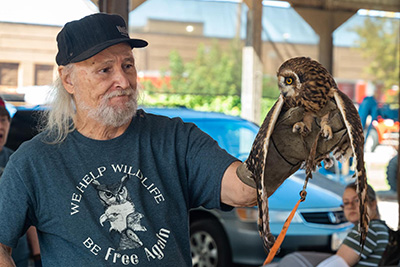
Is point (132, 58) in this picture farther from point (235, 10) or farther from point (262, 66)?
point (235, 10)

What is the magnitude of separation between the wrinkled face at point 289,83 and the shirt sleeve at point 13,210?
0.89 metres

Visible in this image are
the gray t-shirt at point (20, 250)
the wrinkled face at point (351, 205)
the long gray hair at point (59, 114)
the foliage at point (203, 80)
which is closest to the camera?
the long gray hair at point (59, 114)

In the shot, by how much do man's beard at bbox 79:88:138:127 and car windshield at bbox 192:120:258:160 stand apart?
3406mm

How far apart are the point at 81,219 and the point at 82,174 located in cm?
14

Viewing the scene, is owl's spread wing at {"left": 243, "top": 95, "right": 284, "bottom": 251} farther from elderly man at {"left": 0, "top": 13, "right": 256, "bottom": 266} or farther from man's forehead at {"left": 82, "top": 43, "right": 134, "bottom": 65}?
man's forehead at {"left": 82, "top": 43, "right": 134, "bottom": 65}

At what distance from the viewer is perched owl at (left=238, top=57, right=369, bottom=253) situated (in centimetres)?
134

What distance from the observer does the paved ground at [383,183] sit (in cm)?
590

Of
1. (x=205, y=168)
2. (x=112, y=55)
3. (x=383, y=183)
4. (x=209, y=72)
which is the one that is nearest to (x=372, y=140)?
(x=383, y=183)

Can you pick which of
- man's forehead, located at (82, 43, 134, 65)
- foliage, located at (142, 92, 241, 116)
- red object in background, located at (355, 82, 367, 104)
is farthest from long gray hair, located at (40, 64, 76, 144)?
red object in background, located at (355, 82, 367, 104)

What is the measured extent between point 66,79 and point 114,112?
0.28 meters

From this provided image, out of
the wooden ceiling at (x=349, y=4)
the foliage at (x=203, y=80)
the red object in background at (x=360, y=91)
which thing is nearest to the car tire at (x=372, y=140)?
the red object in background at (x=360, y=91)

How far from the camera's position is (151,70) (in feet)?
26.6

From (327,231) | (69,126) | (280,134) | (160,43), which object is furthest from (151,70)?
(280,134)

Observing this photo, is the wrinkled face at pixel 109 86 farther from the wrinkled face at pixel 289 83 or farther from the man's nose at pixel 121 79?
the wrinkled face at pixel 289 83
